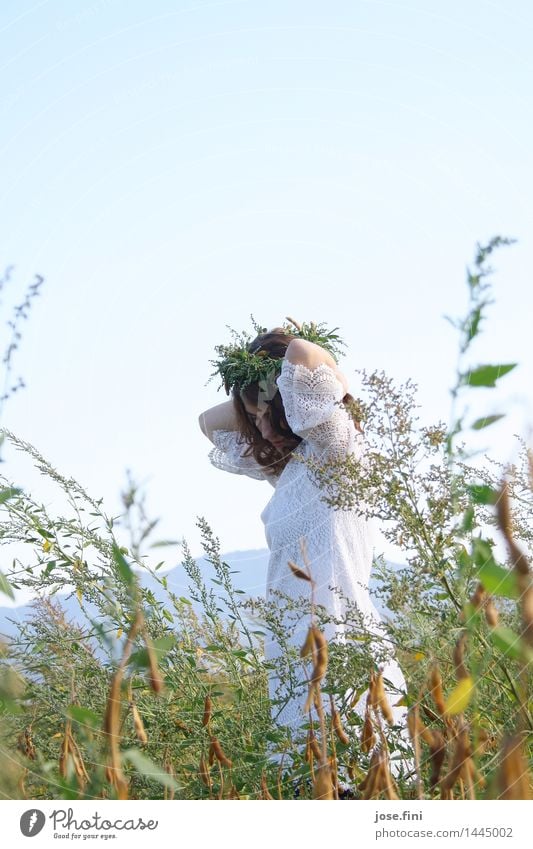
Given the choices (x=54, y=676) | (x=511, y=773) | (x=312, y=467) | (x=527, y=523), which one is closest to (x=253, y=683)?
(x=54, y=676)

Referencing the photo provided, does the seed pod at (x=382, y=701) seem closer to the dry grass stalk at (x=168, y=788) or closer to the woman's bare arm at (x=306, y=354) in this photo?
the dry grass stalk at (x=168, y=788)

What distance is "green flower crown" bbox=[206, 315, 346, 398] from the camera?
2166mm

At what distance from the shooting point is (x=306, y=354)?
2445 mm

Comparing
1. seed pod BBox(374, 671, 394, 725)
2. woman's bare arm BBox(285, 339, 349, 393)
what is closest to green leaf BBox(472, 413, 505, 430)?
seed pod BBox(374, 671, 394, 725)

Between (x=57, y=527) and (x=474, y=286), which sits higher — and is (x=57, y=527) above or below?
above

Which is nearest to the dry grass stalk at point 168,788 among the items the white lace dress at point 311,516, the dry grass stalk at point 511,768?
the dry grass stalk at point 511,768

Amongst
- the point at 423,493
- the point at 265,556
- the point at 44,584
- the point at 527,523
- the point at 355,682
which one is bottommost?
the point at 355,682

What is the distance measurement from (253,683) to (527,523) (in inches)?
23.7

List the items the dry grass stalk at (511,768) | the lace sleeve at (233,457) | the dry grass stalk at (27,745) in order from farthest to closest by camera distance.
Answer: the lace sleeve at (233,457), the dry grass stalk at (27,745), the dry grass stalk at (511,768)

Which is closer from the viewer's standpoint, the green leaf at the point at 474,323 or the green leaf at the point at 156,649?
the green leaf at the point at 156,649

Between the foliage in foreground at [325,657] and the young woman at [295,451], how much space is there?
707mm

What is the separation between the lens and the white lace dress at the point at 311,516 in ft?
8.58

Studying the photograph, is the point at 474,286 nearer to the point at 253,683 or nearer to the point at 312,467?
the point at 312,467
